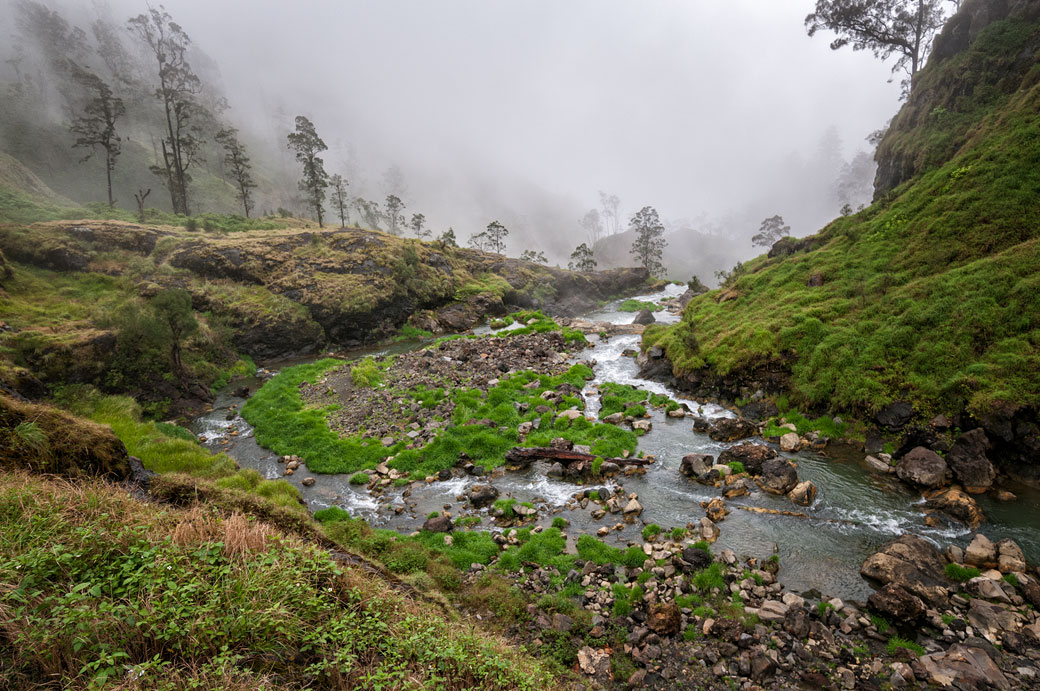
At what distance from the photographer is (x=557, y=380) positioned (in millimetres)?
27281

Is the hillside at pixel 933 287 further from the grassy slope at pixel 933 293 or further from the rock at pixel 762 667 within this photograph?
the rock at pixel 762 667

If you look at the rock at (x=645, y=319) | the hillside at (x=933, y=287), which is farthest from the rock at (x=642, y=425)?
the rock at (x=645, y=319)

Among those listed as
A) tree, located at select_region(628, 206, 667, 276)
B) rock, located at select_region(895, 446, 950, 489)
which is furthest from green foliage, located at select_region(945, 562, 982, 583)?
tree, located at select_region(628, 206, 667, 276)

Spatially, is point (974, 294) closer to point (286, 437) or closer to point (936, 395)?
point (936, 395)

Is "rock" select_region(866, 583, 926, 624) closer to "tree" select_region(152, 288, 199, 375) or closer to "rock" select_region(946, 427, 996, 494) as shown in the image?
"rock" select_region(946, 427, 996, 494)

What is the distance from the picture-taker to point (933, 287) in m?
19.3

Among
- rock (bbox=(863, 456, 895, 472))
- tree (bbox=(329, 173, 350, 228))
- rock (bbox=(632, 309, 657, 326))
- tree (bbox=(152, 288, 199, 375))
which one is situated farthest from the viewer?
tree (bbox=(329, 173, 350, 228))

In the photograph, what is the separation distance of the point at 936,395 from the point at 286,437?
1228 inches

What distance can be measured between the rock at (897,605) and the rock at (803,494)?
4.19 m

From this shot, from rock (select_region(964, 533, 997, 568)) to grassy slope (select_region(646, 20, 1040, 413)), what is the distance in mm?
6574

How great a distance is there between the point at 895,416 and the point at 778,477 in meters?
6.89

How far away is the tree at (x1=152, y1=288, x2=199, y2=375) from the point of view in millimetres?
26453

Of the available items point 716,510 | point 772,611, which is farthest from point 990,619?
point 716,510

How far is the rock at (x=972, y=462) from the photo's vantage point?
13164mm
